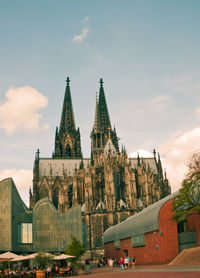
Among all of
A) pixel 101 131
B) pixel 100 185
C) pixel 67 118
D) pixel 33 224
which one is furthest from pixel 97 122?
pixel 33 224

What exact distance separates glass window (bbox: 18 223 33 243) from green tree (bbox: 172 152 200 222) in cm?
2433

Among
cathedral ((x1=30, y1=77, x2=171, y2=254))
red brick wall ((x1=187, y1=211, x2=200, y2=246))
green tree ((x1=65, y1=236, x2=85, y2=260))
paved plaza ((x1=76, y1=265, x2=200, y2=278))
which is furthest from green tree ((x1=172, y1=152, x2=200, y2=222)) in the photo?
cathedral ((x1=30, y1=77, x2=171, y2=254))

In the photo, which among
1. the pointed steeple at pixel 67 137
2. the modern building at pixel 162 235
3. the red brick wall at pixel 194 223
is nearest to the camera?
the modern building at pixel 162 235

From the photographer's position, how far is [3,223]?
1874 inches

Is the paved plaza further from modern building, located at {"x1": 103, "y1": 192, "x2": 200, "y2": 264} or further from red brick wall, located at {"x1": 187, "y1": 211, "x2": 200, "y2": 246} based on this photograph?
red brick wall, located at {"x1": 187, "y1": 211, "x2": 200, "y2": 246}

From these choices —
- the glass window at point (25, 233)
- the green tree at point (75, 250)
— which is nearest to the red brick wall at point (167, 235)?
the green tree at point (75, 250)

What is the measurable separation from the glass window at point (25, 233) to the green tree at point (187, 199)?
2433 cm

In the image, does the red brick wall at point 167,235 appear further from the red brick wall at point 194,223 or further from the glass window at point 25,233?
the glass window at point 25,233

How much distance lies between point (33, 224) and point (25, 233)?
1.76 meters

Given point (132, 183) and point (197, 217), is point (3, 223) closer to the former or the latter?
point (197, 217)

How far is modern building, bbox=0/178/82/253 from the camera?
158 feet

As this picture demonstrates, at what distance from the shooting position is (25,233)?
50656mm

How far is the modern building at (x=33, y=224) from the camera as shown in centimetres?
4825

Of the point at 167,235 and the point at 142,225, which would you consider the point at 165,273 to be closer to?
the point at 167,235
